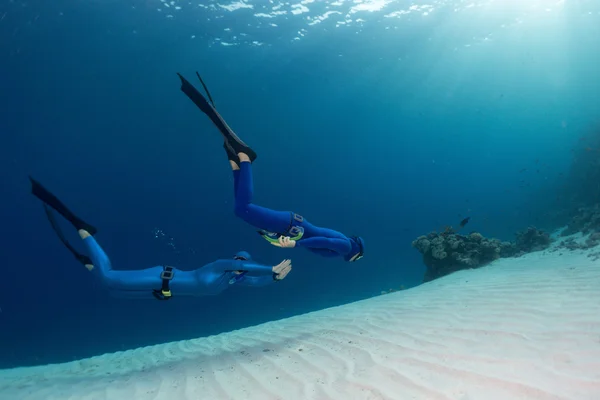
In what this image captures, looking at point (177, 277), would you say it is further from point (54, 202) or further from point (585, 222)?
point (585, 222)

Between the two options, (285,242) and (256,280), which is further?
(256,280)

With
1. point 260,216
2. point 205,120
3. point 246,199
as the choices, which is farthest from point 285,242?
point 205,120

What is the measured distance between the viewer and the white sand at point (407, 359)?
2562 mm

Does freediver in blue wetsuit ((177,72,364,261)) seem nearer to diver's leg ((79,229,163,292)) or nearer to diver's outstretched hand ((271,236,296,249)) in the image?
diver's outstretched hand ((271,236,296,249))

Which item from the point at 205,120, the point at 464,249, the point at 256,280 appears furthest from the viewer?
the point at 205,120

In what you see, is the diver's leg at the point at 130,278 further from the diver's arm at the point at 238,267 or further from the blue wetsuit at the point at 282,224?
the blue wetsuit at the point at 282,224

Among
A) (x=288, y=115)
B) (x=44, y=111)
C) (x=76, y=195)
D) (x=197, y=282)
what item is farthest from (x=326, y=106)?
(x=197, y=282)

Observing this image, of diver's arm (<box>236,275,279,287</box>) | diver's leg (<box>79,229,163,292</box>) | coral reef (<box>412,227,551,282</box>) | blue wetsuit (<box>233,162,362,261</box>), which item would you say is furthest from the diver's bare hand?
coral reef (<box>412,227,551,282</box>)

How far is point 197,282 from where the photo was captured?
17.0 feet

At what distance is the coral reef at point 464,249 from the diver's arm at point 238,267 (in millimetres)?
7380

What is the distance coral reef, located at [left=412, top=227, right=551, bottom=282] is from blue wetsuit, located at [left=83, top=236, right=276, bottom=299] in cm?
761

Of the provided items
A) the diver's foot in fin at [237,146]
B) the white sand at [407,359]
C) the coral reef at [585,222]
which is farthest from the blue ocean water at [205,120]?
the white sand at [407,359]

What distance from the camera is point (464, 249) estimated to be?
10.4 m

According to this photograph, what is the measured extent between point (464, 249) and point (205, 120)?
32354 millimetres
